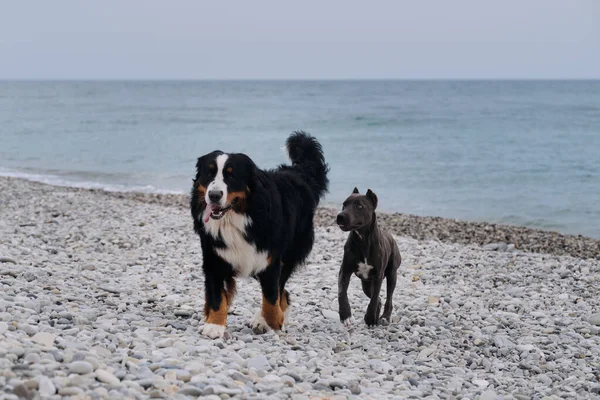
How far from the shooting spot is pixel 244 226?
585 cm

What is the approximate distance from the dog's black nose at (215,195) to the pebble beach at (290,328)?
1.16m

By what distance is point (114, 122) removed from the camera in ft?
178

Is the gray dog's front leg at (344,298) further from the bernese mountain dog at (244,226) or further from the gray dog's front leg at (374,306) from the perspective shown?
the bernese mountain dog at (244,226)

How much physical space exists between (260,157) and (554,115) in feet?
104

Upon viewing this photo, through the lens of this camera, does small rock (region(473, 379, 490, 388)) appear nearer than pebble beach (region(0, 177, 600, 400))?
No

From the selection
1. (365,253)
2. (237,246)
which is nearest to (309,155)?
(365,253)

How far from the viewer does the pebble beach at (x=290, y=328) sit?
4.52m

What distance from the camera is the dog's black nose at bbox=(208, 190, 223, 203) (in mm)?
5469

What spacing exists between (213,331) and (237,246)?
30.8 inches

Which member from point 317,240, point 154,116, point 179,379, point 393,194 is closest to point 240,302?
point 179,379

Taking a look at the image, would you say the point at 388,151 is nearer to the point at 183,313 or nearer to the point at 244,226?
the point at 183,313

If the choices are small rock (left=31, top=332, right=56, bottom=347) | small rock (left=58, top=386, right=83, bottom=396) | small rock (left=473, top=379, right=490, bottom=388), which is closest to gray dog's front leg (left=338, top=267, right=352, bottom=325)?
small rock (left=473, top=379, right=490, bottom=388)

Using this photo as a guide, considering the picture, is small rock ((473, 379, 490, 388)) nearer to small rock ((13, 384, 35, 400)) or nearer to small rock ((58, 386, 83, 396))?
small rock ((58, 386, 83, 396))

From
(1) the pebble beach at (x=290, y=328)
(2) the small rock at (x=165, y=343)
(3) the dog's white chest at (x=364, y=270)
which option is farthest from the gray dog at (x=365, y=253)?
(2) the small rock at (x=165, y=343)
